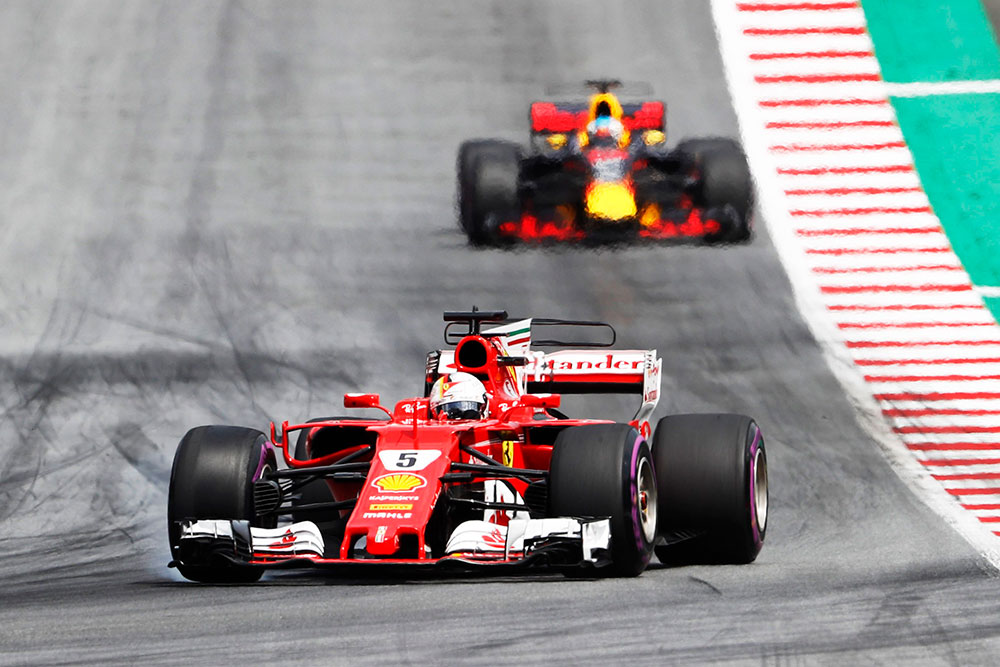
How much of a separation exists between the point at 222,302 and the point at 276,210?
8.52 ft

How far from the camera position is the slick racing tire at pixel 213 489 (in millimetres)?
10352

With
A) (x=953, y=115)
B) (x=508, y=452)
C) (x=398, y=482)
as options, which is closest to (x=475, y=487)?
(x=508, y=452)

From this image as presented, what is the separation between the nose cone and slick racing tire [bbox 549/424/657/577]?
29.7 ft

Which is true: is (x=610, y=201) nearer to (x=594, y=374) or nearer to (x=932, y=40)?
(x=932, y=40)

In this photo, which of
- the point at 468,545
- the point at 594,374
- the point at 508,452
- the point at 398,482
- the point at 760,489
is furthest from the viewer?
the point at 594,374

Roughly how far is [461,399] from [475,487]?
642 mm

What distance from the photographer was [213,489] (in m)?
10.4

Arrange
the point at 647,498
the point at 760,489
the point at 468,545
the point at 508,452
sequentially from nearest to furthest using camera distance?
1. the point at 468,545
2. the point at 647,498
3. the point at 508,452
4. the point at 760,489

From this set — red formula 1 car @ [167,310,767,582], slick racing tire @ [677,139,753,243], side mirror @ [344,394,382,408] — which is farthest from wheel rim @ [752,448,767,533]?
slick racing tire @ [677,139,753,243]

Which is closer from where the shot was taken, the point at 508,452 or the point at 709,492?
the point at 709,492

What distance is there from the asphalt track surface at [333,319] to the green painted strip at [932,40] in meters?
2.25

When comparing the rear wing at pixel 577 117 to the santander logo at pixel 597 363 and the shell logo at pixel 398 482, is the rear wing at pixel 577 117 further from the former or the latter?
the shell logo at pixel 398 482

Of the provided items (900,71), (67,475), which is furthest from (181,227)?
(900,71)

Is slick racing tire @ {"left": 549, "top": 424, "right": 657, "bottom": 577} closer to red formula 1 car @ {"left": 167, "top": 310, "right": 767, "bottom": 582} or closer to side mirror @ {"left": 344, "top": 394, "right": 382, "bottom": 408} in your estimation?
red formula 1 car @ {"left": 167, "top": 310, "right": 767, "bottom": 582}
